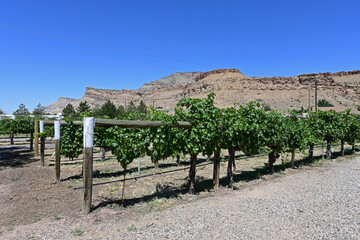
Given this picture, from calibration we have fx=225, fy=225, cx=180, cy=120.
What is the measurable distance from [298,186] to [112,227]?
5755 millimetres

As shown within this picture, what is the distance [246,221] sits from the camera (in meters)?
4.45

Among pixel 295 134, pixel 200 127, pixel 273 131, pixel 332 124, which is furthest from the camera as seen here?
pixel 332 124

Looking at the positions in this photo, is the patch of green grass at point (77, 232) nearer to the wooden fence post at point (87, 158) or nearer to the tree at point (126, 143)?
the wooden fence post at point (87, 158)

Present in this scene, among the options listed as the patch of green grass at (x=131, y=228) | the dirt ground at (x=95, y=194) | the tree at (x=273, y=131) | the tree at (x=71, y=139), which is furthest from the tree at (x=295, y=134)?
the tree at (x=71, y=139)

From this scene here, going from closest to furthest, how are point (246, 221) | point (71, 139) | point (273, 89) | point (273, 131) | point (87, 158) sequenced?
point (246, 221)
point (87, 158)
point (273, 131)
point (71, 139)
point (273, 89)

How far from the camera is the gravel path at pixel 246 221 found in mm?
3934

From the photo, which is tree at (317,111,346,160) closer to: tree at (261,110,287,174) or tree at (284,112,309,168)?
tree at (284,112,309,168)

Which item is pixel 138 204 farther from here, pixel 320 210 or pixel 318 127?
pixel 318 127

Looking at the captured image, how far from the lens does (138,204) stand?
564cm

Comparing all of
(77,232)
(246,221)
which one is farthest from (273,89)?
(77,232)

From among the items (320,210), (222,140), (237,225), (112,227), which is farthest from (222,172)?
(112,227)

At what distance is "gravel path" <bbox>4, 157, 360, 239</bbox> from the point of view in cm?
393

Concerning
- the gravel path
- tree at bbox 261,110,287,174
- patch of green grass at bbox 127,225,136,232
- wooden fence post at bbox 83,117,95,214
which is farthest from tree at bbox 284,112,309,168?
wooden fence post at bbox 83,117,95,214

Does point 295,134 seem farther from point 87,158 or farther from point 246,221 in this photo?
point 87,158
